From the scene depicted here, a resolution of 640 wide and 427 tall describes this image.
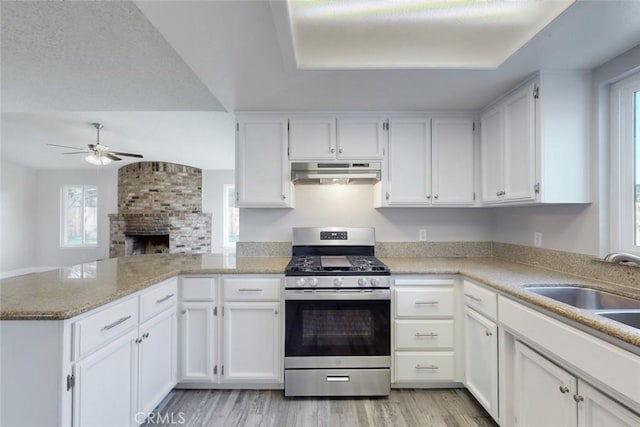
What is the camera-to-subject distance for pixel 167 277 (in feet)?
6.36

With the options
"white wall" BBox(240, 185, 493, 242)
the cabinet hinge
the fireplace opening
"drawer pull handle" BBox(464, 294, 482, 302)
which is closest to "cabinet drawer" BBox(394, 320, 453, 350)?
"drawer pull handle" BBox(464, 294, 482, 302)

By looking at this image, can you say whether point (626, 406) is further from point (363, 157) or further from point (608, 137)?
point (363, 157)

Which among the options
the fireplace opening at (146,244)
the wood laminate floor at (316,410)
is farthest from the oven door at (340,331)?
the fireplace opening at (146,244)

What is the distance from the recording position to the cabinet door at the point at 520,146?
189cm

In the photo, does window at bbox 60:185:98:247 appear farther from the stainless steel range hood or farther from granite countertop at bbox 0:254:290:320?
the stainless steel range hood

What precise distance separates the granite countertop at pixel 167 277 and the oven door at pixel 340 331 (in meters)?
0.30

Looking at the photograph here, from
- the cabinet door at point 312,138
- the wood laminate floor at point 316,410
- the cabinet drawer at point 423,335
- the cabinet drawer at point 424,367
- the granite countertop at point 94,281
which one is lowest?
the wood laminate floor at point 316,410

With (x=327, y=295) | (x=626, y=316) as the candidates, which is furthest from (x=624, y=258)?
(x=327, y=295)

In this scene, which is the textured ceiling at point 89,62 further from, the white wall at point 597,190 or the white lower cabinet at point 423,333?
the white wall at point 597,190

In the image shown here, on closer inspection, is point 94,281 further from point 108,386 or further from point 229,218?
point 229,218

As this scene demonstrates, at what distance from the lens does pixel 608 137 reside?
1.78 metres

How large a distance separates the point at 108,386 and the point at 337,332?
133 centimetres

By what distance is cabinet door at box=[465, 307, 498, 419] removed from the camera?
1720 mm

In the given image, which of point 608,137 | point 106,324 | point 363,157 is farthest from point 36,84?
point 608,137
